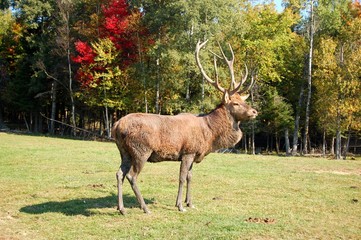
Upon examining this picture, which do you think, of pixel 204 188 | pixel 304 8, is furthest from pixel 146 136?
pixel 304 8

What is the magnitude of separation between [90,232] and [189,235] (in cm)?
180

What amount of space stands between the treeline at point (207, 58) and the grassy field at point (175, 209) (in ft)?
53.7

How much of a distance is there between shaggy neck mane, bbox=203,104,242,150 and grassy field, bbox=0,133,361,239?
149 cm

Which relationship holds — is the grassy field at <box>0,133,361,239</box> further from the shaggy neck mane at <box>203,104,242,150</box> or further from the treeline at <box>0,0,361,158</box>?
the treeline at <box>0,0,361,158</box>

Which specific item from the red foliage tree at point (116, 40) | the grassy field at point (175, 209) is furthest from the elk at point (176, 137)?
the red foliage tree at point (116, 40)

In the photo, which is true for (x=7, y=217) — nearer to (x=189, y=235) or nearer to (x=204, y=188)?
(x=189, y=235)

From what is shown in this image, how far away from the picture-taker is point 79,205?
31.0 ft

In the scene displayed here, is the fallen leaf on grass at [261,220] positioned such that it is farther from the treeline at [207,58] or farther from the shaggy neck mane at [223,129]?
the treeline at [207,58]

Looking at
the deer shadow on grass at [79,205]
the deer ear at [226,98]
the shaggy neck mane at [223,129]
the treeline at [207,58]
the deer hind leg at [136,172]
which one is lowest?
the deer shadow on grass at [79,205]

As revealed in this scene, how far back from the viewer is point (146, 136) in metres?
8.66

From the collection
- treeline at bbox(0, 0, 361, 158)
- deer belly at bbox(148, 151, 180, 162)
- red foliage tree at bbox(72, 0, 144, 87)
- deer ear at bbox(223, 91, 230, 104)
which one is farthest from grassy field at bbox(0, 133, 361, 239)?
red foliage tree at bbox(72, 0, 144, 87)

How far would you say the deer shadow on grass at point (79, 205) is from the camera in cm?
888

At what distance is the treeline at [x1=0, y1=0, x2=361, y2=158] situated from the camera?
3072 cm

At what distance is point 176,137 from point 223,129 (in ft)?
4.13
